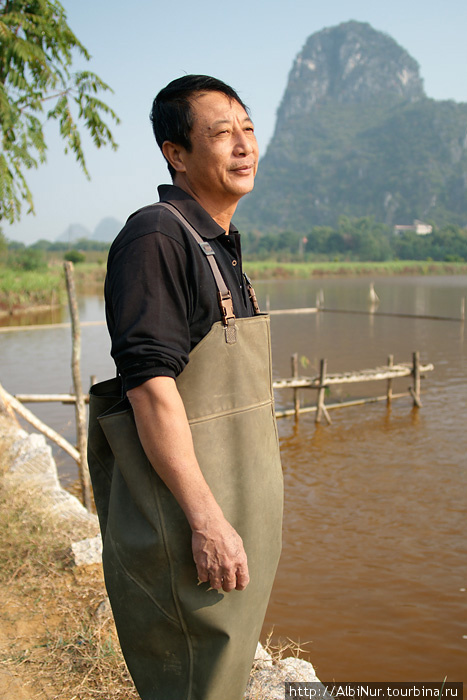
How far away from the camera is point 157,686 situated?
1494 millimetres

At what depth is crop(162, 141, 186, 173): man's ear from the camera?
1.55m

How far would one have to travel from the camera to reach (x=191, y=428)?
1.40m

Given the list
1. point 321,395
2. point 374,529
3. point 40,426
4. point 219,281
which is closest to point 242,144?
point 219,281

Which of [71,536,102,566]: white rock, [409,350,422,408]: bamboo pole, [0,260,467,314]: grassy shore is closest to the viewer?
[71,536,102,566]: white rock

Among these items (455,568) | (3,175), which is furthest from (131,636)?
(3,175)

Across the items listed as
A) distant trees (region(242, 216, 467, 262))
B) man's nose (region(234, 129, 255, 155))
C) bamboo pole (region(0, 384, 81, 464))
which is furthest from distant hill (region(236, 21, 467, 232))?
man's nose (region(234, 129, 255, 155))

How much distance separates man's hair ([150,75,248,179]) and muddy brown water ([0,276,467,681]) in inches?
128

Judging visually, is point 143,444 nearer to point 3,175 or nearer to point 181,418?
point 181,418

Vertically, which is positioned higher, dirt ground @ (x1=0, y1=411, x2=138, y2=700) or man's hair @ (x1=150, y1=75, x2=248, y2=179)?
man's hair @ (x1=150, y1=75, x2=248, y2=179)

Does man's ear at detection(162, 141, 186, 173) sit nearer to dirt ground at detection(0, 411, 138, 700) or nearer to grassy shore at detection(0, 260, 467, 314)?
dirt ground at detection(0, 411, 138, 700)

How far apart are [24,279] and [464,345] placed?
770 inches

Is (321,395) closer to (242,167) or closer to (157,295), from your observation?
(242,167)

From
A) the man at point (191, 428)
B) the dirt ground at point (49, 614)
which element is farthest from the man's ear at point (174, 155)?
the dirt ground at point (49, 614)

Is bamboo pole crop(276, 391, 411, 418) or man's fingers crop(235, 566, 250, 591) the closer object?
man's fingers crop(235, 566, 250, 591)
